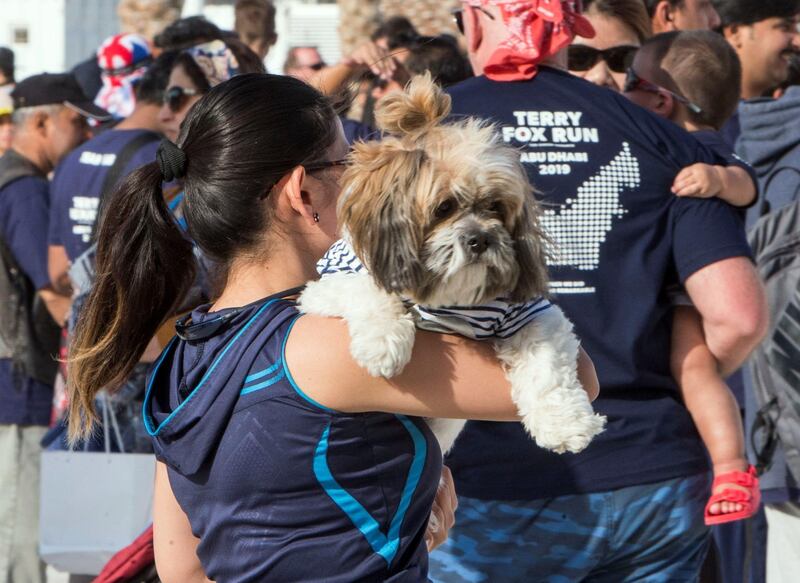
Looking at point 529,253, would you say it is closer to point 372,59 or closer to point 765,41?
point 372,59

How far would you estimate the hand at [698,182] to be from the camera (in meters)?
3.12

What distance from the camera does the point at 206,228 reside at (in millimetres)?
2297

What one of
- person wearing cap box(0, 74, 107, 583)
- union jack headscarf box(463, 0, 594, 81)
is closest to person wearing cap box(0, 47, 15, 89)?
person wearing cap box(0, 74, 107, 583)

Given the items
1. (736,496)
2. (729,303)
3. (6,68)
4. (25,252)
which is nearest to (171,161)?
(729,303)

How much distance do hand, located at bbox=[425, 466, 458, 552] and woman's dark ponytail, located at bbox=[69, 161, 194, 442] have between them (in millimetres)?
689

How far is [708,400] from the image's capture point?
127 inches

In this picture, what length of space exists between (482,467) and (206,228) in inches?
45.9

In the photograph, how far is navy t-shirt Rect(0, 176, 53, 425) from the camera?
5.55 metres

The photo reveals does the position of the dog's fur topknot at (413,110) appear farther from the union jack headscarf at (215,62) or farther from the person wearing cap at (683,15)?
the person wearing cap at (683,15)

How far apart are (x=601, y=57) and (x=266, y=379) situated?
9.29ft

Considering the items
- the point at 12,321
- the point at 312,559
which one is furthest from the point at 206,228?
the point at 12,321

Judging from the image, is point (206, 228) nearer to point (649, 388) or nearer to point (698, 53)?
point (649, 388)

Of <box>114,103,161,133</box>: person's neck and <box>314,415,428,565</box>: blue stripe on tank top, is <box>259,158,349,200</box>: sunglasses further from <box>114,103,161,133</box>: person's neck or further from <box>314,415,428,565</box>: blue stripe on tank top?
<box>114,103,161,133</box>: person's neck

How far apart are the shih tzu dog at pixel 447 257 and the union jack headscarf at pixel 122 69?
15.7ft
